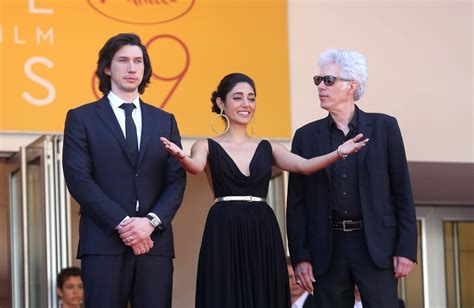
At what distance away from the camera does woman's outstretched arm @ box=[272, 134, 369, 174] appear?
581 centimetres

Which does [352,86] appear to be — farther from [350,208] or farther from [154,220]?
[154,220]

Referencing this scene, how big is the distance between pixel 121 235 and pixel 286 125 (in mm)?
3687

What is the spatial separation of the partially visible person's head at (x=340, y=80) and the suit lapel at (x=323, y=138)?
0.30 ft

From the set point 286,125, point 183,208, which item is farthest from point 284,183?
point 183,208

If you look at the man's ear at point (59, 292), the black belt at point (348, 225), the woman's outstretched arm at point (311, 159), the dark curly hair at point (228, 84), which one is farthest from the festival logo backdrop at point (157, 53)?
the black belt at point (348, 225)

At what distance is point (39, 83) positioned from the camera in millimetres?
8539

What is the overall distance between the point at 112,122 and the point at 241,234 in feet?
2.89

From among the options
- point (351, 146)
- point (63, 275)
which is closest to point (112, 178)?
point (351, 146)

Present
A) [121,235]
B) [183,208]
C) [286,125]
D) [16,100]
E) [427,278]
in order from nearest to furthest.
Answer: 1. [121,235]
2. [16,100]
3. [286,125]
4. [183,208]
5. [427,278]

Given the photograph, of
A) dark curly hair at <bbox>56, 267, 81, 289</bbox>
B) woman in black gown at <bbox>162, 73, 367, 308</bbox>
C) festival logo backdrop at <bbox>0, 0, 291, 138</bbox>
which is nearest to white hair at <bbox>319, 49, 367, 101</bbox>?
woman in black gown at <bbox>162, 73, 367, 308</bbox>

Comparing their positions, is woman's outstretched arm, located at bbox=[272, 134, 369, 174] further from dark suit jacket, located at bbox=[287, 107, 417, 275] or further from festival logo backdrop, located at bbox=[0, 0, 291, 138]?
festival logo backdrop, located at bbox=[0, 0, 291, 138]

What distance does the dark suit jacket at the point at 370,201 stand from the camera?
5.98m

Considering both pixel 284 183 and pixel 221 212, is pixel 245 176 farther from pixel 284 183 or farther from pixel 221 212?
pixel 284 183

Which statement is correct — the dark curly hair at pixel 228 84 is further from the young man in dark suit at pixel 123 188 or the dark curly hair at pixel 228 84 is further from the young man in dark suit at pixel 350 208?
the young man in dark suit at pixel 123 188
